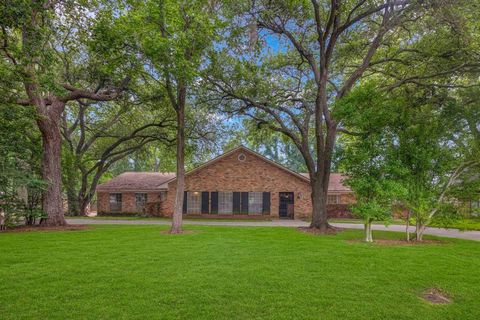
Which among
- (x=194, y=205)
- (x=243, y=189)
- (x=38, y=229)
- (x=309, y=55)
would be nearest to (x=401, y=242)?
(x=309, y=55)

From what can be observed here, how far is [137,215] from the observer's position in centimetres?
2359

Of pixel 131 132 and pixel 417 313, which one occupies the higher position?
pixel 131 132

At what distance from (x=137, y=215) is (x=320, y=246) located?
17.8 m

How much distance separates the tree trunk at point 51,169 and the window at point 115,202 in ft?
36.3

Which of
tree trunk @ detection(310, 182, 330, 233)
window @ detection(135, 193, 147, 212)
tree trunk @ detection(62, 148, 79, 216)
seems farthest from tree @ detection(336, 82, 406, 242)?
window @ detection(135, 193, 147, 212)

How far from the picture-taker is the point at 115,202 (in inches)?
974

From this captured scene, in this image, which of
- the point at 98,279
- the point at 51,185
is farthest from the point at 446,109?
the point at 51,185

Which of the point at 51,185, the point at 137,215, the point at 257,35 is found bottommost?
the point at 137,215

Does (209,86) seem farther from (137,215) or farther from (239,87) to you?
(137,215)

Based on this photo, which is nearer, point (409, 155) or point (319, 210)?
point (409, 155)

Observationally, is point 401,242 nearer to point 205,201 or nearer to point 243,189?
point 243,189

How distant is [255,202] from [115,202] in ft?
39.1

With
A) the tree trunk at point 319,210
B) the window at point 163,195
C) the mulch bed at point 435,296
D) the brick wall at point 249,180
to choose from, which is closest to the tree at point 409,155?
the tree trunk at point 319,210

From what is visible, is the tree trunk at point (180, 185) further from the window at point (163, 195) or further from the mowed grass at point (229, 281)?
the window at point (163, 195)
